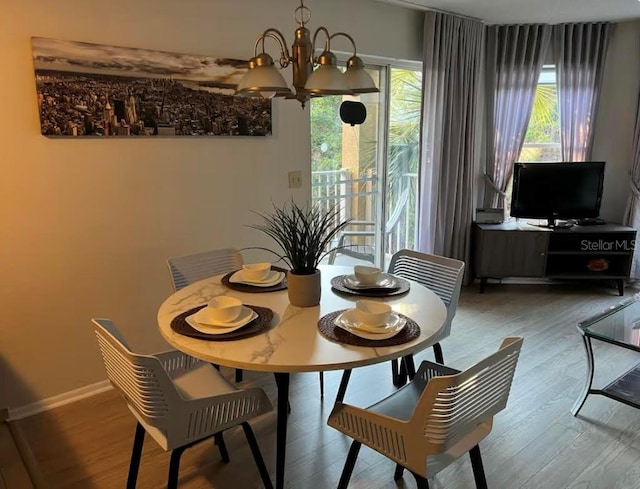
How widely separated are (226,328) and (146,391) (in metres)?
0.35

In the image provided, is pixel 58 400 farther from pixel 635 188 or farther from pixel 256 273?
pixel 635 188

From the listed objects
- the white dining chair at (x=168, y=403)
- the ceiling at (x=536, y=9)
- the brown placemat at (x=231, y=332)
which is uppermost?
the ceiling at (x=536, y=9)

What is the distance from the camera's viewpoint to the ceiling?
390cm

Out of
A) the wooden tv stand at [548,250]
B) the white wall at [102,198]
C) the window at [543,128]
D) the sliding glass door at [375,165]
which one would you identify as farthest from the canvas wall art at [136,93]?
the window at [543,128]

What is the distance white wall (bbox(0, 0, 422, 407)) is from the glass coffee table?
2099 mm

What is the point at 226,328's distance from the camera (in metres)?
1.80

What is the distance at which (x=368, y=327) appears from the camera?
5.84ft

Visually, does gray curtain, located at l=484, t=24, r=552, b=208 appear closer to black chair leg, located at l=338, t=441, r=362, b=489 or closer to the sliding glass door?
the sliding glass door

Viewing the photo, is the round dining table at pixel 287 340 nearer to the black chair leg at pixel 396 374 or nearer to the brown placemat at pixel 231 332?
the brown placemat at pixel 231 332

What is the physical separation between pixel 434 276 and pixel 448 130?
2.17m

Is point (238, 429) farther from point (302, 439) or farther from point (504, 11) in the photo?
point (504, 11)

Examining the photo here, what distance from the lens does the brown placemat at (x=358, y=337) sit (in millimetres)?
1716

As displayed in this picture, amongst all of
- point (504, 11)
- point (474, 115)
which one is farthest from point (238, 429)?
point (504, 11)

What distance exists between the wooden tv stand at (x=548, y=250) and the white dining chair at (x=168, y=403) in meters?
3.26
